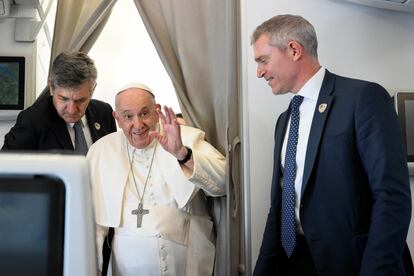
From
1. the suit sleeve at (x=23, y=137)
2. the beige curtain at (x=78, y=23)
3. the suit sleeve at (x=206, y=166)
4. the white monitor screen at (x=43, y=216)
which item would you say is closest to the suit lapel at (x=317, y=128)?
the suit sleeve at (x=206, y=166)

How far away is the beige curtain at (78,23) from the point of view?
2559mm

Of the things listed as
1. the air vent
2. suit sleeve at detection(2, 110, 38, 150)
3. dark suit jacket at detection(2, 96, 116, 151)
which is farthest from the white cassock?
the air vent

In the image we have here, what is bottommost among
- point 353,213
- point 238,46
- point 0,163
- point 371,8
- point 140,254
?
point 140,254

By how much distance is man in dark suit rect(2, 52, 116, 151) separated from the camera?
2172 millimetres

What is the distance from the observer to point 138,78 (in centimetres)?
311

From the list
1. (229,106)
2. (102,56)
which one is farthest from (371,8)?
(102,56)

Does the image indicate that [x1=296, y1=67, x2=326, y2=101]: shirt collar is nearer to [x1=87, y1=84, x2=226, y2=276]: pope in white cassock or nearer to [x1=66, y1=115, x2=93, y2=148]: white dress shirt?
[x1=87, y1=84, x2=226, y2=276]: pope in white cassock

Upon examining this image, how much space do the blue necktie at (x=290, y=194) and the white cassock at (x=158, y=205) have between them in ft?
1.42

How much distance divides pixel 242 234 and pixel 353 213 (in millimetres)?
775

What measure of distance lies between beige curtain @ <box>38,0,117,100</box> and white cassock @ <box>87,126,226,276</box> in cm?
75

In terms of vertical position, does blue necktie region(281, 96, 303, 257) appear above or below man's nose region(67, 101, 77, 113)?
below

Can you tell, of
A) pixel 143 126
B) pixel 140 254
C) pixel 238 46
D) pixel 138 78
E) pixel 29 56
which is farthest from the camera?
pixel 138 78

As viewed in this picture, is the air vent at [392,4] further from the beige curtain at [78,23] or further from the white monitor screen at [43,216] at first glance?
the white monitor screen at [43,216]

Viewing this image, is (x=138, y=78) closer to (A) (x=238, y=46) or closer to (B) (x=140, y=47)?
(B) (x=140, y=47)
